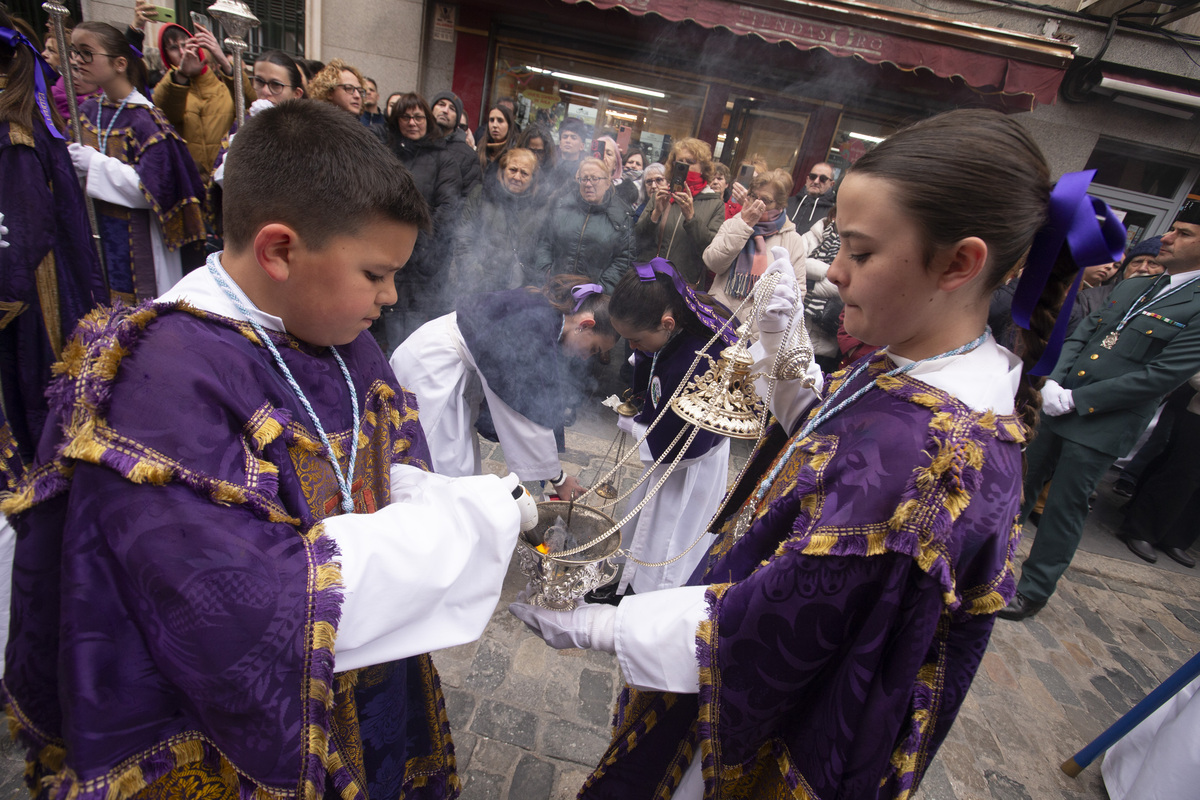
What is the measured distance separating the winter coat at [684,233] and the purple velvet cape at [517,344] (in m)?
2.73

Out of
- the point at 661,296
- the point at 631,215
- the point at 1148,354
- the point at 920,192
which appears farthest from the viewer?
the point at 631,215

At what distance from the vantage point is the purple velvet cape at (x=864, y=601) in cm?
104

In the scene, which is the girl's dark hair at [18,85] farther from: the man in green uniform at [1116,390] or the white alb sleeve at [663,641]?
the man in green uniform at [1116,390]

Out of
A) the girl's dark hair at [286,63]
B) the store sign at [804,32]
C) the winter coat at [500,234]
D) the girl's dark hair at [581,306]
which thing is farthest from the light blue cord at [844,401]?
the store sign at [804,32]

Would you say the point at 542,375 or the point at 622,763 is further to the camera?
the point at 542,375

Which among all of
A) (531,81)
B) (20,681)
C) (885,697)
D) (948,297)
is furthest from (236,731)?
(531,81)

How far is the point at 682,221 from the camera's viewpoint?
524 centimetres

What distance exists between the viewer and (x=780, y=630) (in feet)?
3.77

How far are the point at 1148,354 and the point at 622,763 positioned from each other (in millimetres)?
4181

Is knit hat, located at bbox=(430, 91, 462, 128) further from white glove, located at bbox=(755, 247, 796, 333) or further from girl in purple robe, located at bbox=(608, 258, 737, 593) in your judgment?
white glove, located at bbox=(755, 247, 796, 333)

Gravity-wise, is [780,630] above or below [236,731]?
above

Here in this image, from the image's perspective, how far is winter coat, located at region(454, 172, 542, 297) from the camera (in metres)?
4.75

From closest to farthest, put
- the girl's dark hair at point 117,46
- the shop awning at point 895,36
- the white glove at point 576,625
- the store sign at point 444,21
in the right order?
the white glove at point 576,625 < the girl's dark hair at point 117,46 < the shop awning at point 895,36 < the store sign at point 444,21

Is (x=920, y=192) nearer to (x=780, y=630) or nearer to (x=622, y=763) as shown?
(x=780, y=630)
